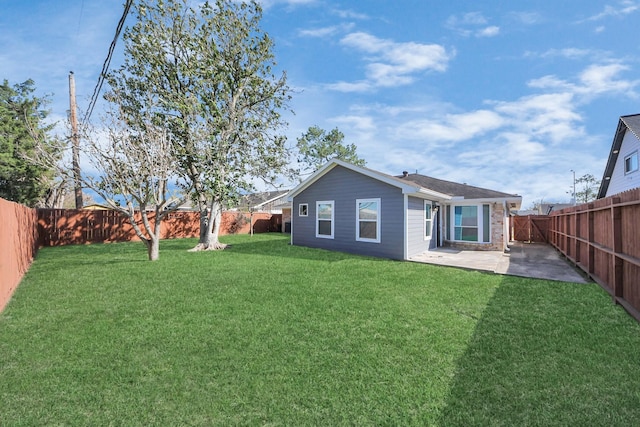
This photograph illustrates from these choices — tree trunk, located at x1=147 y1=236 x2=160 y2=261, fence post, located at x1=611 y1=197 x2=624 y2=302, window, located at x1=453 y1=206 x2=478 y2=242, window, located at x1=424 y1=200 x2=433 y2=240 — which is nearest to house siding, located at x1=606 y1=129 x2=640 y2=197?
window, located at x1=453 y1=206 x2=478 y2=242

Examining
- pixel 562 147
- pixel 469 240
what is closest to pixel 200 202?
pixel 469 240

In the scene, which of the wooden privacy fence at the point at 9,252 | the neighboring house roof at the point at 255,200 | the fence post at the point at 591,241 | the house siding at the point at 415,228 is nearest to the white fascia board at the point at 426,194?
the house siding at the point at 415,228

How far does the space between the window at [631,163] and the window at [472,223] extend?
5.59 meters

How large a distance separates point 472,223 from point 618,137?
726cm

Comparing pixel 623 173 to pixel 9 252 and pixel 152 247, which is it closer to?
pixel 152 247

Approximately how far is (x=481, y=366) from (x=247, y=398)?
2372 millimetres

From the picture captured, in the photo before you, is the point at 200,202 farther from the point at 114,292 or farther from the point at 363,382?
the point at 363,382

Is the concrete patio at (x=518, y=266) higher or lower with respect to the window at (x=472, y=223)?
lower

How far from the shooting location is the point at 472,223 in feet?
42.4

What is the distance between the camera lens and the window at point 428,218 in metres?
11.6

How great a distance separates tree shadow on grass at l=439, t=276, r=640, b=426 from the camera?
239 centimetres

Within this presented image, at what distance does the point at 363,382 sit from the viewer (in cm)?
281

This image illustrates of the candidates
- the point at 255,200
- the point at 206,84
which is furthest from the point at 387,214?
the point at 255,200

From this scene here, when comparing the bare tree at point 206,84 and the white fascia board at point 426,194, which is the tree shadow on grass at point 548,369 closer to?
the white fascia board at point 426,194
